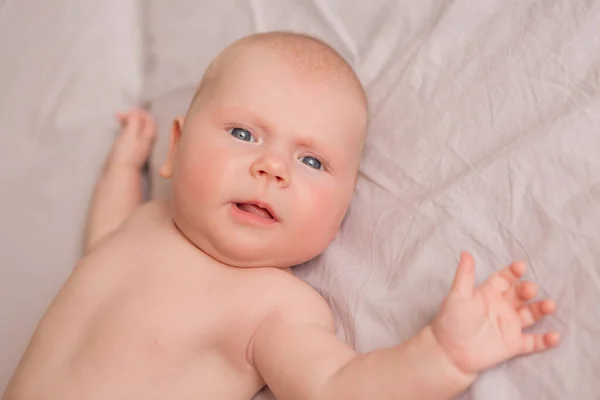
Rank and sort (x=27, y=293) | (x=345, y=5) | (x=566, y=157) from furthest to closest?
(x=345, y=5) < (x=27, y=293) < (x=566, y=157)

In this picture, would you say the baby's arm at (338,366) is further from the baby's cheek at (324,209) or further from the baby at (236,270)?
the baby's cheek at (324,209)

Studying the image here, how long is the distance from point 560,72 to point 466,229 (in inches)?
10.2

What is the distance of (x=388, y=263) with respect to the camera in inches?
38.1

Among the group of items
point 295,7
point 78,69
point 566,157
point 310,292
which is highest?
point 566,157

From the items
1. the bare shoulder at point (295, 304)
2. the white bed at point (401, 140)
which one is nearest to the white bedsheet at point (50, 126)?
the white bed at point (401, 140)

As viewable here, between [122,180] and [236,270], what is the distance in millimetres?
307

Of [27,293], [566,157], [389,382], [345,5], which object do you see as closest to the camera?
[389,382]

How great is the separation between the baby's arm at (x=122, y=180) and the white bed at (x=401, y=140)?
Answer: 3cm

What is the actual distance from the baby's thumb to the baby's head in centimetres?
24

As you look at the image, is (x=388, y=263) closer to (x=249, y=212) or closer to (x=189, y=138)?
(x=249, y=212)

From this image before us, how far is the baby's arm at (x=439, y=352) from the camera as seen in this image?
2.46 feet

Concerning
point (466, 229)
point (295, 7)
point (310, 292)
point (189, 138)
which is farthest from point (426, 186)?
point (295, 7)

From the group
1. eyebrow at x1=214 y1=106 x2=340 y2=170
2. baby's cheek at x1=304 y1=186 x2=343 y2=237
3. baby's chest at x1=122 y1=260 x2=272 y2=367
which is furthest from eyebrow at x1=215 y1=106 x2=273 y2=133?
baby's chest at x1=122 y1=260 x2=272 y2=367

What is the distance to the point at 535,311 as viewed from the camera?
2.61 ft
